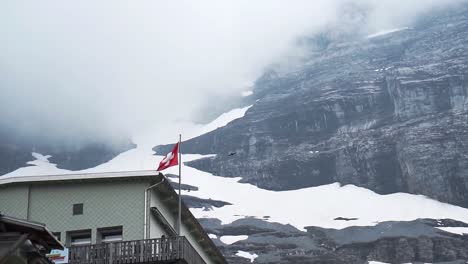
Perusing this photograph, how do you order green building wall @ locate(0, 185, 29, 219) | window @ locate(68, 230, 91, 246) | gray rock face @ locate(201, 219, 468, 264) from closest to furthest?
window @ locate(68, 230, 91, 246) → green building wall @ locate(0, 185, 29, 219) → gray rock face @ locate(201, 219, 468, 264)

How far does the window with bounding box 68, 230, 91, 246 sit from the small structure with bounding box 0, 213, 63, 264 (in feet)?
73.0

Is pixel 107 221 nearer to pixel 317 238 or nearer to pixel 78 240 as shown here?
pixel 78 240

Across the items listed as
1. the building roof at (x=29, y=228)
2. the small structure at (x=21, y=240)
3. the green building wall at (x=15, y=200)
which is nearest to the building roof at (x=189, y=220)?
the green building wall at (x=15, y=200)

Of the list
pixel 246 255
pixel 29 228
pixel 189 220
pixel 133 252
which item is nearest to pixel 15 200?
pixel 133 252

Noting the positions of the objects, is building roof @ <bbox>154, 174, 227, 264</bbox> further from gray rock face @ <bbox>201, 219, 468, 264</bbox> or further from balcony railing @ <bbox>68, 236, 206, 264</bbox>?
gray rock face @ <bbox>201, 219, 468, 264</bbox>

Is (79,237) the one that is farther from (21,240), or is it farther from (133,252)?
(21,240)

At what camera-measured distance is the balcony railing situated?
3253 centimetres

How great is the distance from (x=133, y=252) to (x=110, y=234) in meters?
3.35

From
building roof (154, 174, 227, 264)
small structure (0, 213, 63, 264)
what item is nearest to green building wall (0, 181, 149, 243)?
building roof (154, 174, 227, 264)

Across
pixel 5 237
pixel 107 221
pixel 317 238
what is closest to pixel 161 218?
pixel 107 221

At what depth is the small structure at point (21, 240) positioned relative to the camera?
12.4 meters

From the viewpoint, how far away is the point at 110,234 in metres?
35.7

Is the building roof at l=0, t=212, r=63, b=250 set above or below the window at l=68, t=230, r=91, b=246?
below

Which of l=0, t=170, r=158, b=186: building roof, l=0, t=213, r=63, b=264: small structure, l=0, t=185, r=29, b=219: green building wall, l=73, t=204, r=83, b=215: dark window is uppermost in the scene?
l=0, t=170, r=158, b=186: building roof
